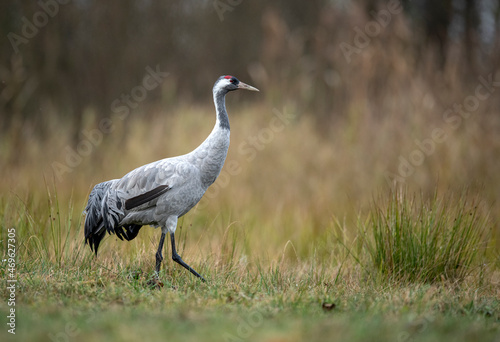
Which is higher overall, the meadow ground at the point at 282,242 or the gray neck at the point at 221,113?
the gray neck at the point at 221,113

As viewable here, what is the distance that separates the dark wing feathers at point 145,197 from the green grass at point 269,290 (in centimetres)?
55

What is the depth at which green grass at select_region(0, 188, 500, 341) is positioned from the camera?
283 centimetres

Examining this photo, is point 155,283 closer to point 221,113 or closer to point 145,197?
point 145,197

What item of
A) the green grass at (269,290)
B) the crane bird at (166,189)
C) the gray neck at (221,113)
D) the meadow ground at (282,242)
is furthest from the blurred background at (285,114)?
the gray neck at (221,113)

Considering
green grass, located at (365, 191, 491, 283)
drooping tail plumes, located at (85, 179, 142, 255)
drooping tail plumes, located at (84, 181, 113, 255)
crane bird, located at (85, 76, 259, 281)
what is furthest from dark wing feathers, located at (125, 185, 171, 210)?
green grass, located at (365, 191, 491, 283)

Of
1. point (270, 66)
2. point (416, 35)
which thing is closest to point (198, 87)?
point (270, 66)

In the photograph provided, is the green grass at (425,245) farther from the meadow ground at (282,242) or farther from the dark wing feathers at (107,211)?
the dark wing feathers at (107,211)

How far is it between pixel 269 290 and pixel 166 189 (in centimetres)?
118

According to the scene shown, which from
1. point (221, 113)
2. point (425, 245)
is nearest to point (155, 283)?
point (221, 113)

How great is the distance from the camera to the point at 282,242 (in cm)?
636

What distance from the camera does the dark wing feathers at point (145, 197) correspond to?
4.41 metres

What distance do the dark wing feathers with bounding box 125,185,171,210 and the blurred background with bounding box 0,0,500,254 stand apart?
1.06 metres

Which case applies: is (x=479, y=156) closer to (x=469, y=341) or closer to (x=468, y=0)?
(x=469, y=341)

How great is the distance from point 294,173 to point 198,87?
8.71 meters
